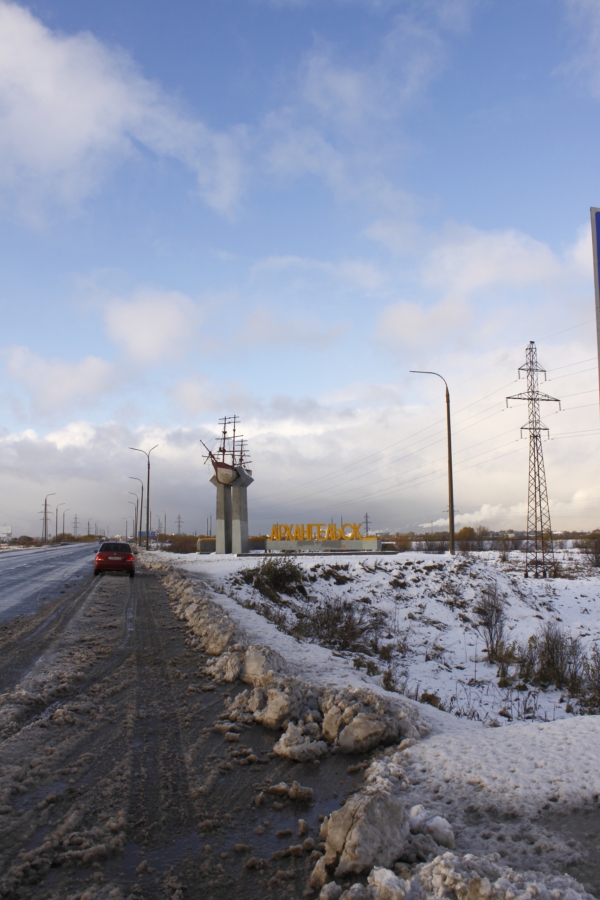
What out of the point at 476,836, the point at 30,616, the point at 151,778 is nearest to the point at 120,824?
the point at 151,778

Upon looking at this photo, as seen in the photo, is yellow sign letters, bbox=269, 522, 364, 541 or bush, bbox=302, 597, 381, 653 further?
yellow sign letters, bbox=269, 522, 364, 541

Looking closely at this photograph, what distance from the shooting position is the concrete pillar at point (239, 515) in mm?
40938

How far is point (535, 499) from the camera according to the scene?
111ft

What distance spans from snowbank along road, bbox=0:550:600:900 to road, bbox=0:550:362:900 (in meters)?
0.02

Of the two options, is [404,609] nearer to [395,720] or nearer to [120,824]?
[395,720]

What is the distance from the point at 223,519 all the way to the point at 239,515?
1.78 m

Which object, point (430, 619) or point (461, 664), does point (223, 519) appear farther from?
point (461, 664)

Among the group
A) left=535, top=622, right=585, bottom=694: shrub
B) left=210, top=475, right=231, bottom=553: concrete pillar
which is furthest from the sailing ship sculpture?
left=535, top=622, right=585, bottom=694: shrub

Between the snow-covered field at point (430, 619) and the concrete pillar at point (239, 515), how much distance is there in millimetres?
13821

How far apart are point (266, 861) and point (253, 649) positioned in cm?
417

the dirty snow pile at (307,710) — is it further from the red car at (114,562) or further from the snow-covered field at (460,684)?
the red car at (114,562)

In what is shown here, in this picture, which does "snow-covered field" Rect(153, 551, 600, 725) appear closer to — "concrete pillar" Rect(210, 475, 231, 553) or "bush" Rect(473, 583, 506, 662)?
"bush" Rect(473, 583, 506, 662)

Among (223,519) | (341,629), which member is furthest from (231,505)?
(341,629)

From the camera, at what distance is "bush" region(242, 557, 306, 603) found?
20828mm
